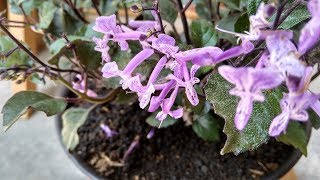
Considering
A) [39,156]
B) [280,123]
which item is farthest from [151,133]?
[280,123]

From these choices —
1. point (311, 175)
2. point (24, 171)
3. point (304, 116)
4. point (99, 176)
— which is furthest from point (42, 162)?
point (304, 116)

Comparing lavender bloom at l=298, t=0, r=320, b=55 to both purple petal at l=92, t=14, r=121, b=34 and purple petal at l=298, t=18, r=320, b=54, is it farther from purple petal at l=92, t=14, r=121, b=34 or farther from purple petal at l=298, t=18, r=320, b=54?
purple petal at l=92, t=14, r=121, b=34

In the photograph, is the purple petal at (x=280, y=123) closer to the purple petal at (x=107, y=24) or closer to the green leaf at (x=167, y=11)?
the purple petal at (x=107, y=24)

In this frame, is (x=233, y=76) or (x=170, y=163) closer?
(x=233, y=76)

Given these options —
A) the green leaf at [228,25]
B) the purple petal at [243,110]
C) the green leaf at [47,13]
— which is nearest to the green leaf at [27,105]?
the green leaf at [47,13]

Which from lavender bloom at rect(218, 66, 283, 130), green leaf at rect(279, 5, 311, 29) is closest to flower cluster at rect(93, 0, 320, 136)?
lavender bloom at rect(218, 66, 283, 130)

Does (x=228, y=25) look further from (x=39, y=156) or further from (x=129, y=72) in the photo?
(x=39, y=156)

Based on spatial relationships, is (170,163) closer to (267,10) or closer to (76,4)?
(76,4)
